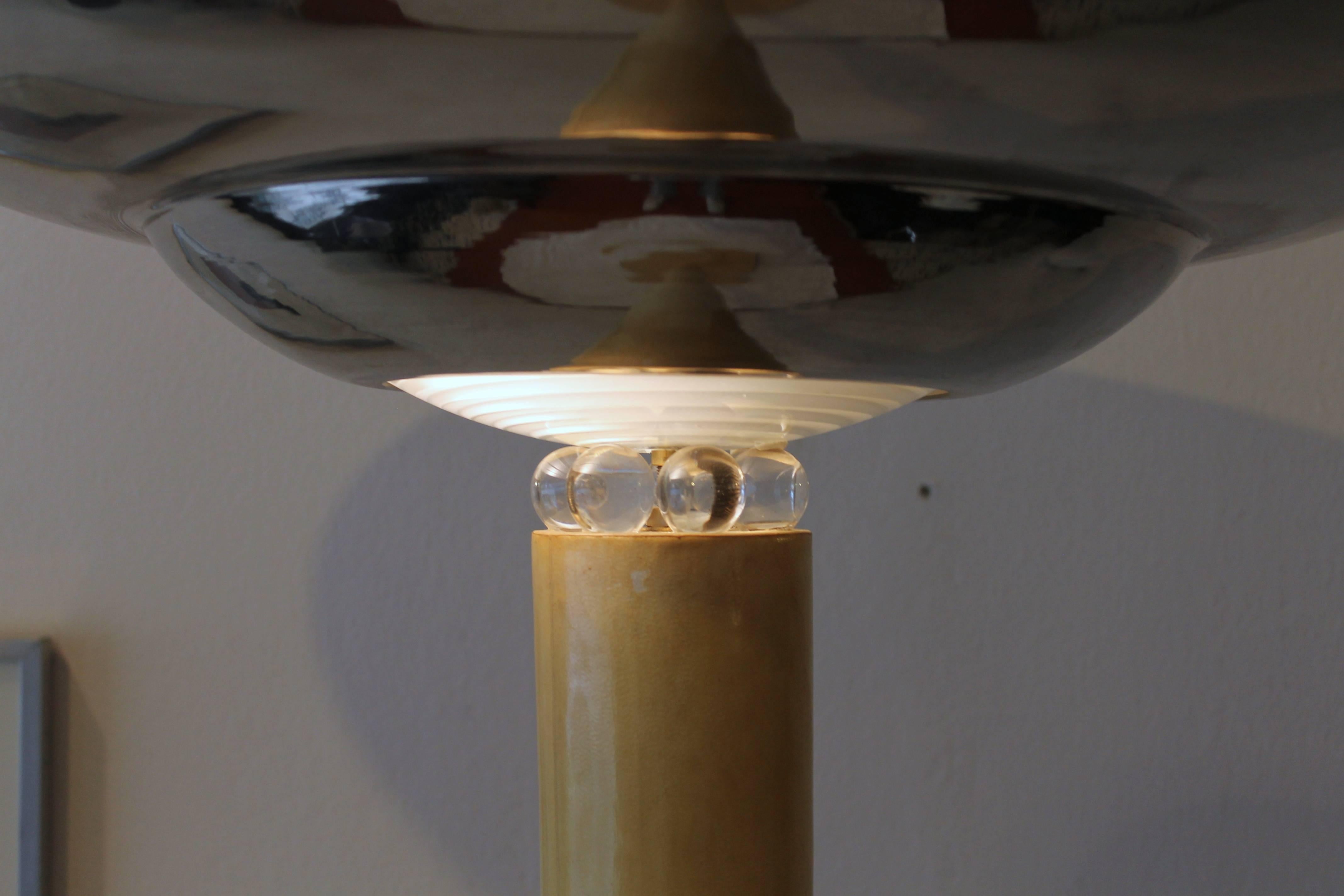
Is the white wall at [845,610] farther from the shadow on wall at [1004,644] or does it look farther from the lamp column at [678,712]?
the lamp column at [678,712]

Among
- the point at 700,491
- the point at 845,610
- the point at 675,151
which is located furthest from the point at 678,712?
the point at 845,610

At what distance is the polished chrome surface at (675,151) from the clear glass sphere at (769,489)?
10 cm

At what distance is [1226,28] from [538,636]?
0.24 metres

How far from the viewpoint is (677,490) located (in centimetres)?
31

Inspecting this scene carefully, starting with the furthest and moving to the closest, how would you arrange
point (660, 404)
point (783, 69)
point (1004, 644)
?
1. point (1004, 644)
2. point (660, 404)
3. point (783, 69)

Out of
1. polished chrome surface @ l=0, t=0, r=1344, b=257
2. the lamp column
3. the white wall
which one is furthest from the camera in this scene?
the white wall

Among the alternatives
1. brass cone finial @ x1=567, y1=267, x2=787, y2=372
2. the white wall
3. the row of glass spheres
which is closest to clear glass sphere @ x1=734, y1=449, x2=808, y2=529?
the row of glass spheres

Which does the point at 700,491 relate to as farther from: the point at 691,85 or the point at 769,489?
the point at 691,85

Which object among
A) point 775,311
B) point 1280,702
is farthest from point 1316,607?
point 775,311

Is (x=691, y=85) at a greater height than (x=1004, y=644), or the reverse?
(x=691, y=85)

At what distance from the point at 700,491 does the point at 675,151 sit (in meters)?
0.15

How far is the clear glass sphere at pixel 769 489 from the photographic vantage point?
0.32m

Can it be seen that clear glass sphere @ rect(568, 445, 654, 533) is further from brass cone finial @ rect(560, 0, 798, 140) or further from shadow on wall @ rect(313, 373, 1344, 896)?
shadow on wall @ rect(313, 373, 1344, 896)

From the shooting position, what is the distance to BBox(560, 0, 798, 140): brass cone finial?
0.17 m
